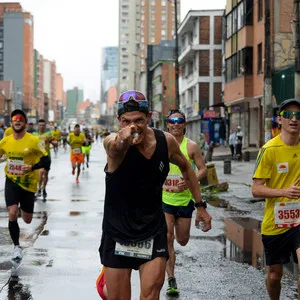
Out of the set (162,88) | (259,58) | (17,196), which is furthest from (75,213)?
(162,88)

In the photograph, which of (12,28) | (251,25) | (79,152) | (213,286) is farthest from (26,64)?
(213,286)

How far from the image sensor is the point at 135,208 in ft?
15.1

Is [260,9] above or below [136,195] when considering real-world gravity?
above

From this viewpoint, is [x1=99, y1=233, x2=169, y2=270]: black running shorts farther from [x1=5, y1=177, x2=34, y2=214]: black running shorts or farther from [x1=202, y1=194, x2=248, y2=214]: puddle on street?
[x1=202, y1=194, x2=248, y2=214]: puddle on street

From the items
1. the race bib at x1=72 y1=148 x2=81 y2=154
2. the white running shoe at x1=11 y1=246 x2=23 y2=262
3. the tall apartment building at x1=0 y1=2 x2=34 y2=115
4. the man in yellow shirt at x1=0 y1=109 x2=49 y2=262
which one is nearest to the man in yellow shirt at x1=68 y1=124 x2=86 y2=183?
the race bib at x1=72 y1=148 x2=81 y2=154

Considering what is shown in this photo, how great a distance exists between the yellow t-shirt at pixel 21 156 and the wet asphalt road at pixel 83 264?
986mm

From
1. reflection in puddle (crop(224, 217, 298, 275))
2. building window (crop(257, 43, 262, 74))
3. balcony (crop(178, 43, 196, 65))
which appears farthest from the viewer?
balcony (crop(178, 43, 196, 65))

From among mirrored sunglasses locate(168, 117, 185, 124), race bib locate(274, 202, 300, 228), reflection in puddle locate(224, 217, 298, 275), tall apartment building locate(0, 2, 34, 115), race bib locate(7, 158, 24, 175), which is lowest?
reflection in puddle locate(224, 217, 298, 275)

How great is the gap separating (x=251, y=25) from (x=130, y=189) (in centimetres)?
3583

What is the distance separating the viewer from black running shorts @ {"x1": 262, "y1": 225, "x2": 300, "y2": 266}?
5.52 meters

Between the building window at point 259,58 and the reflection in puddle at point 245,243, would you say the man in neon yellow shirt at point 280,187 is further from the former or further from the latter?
the building window at point 259,58

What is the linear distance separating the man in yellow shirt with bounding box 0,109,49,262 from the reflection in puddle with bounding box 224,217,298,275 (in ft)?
9.06

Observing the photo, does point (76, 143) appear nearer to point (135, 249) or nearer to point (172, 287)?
point (172, 287)

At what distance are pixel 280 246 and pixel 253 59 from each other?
3414 cm
